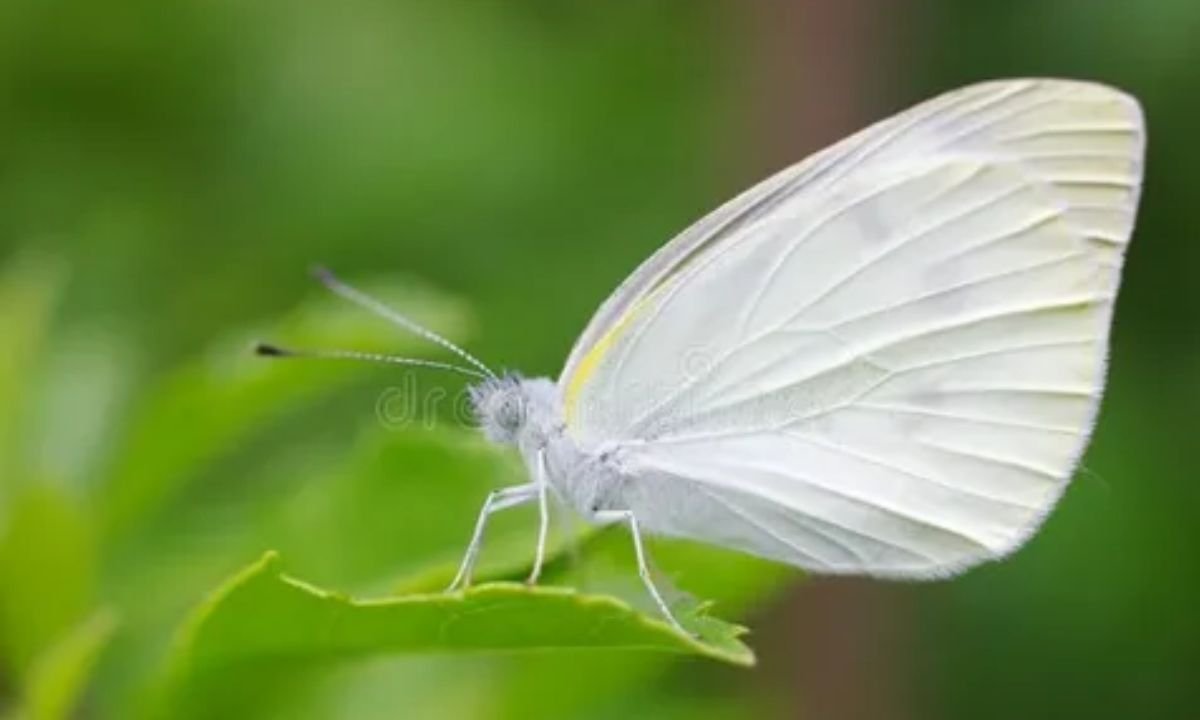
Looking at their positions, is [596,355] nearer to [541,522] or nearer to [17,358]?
[541,522]

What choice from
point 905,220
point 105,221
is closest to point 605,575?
point 905,220

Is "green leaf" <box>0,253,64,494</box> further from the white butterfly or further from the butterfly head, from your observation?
the butterfly head

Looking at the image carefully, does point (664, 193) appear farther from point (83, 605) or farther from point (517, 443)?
point (83, 605)

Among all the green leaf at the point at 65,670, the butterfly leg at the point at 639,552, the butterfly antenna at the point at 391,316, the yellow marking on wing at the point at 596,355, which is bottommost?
the green leaf at the point at 65,670

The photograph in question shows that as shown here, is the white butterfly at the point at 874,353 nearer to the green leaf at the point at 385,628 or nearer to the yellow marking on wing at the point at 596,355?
the yellow marking on wing at the point at 596,355

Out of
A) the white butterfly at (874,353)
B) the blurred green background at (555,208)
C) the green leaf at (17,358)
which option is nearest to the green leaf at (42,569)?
the green leaf at (17,358)
